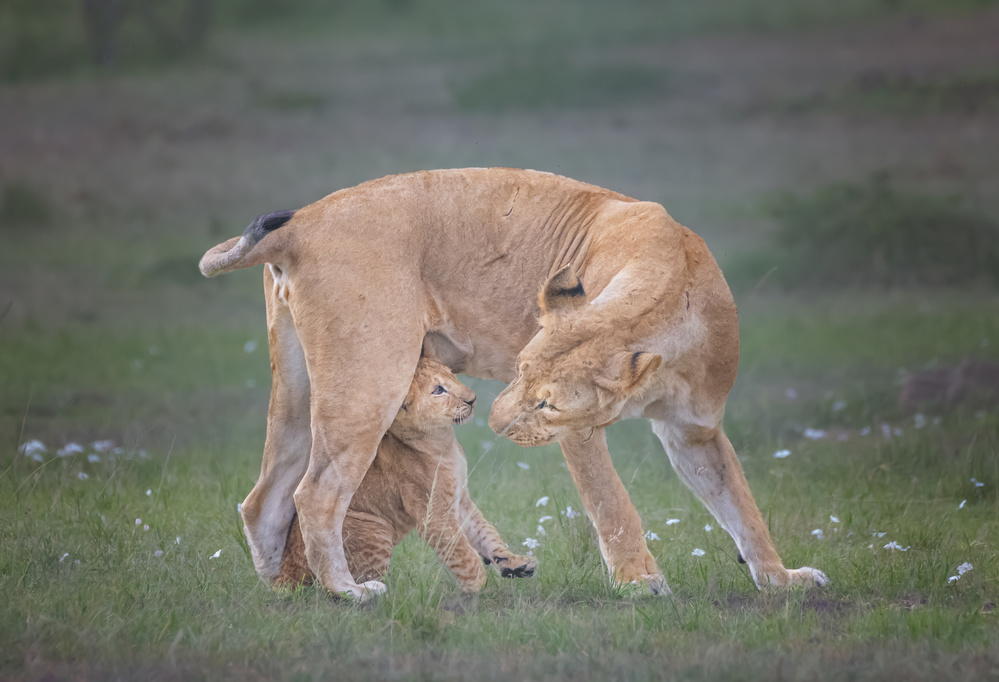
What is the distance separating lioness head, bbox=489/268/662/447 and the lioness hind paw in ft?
2.59

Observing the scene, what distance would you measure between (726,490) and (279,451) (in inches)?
75.2

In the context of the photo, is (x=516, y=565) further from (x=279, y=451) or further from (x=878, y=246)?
(x=878, y=246)

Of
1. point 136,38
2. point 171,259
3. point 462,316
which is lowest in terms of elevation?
point 171,259

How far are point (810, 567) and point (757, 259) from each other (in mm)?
9890

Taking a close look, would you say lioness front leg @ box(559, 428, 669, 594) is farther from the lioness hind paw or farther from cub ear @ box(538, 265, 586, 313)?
cub ear @ box(538, 265, 586, 313)

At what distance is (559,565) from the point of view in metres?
4.97

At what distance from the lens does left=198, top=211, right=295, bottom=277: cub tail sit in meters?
4.59

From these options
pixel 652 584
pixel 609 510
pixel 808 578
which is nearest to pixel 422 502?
pixel 609 510

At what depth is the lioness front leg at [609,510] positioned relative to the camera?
15.5 feet

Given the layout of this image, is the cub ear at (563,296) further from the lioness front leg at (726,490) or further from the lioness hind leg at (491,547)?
the lioness hind leg at (491,547)

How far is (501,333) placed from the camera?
4.84 m

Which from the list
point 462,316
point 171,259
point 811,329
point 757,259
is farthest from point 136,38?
point 462,316

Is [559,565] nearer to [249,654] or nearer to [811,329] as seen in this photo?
[249,654]

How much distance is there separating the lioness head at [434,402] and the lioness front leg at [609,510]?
45cm
